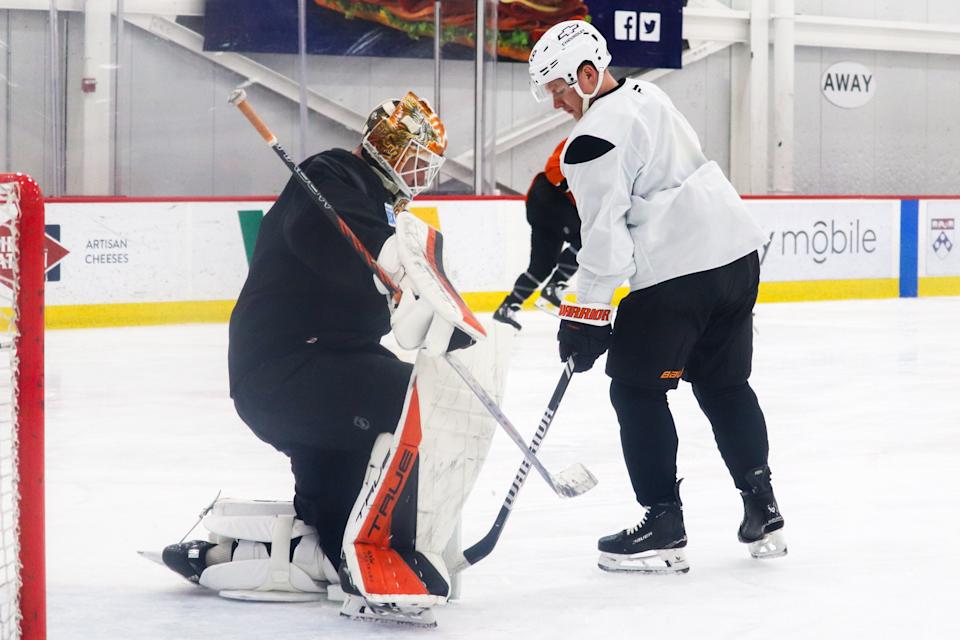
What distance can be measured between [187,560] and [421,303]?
0.65 metres

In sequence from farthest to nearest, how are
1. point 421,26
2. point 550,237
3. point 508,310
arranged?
point 421,26, point 508,310, point 550,237

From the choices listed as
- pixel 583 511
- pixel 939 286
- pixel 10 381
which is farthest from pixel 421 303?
pixel 939 286

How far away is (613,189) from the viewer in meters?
2.20

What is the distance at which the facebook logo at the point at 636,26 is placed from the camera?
9.28 metres

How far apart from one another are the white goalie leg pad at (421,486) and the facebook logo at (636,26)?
754cm

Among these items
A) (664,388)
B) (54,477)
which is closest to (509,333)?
(664,388)

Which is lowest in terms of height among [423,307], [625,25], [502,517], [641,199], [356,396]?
[502,517]

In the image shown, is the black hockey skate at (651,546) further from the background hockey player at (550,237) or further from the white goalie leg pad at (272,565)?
the background hockey player at (550,237)

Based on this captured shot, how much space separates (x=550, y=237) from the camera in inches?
194

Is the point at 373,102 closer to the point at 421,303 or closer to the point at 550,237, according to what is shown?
the point at 550,237

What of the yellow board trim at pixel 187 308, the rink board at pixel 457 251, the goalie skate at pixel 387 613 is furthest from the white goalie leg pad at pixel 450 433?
the rink board at pixel 457 251

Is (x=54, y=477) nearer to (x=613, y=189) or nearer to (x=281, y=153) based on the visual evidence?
(x=281, y=153)

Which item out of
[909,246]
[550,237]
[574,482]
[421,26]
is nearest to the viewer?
[574,482]

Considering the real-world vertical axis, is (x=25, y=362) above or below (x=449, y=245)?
below
